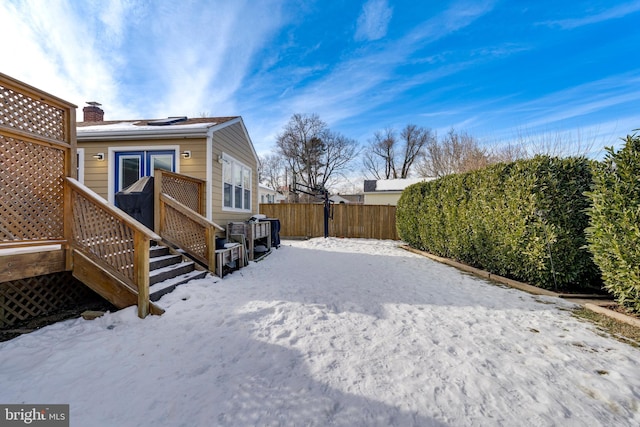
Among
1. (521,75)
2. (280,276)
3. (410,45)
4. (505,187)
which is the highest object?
(410,45)

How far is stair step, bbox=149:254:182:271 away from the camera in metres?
3.85

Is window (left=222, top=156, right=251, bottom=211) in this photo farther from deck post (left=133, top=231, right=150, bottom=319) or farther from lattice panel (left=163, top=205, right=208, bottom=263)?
deck post (left=133, top=231, right=150, bottom=319)

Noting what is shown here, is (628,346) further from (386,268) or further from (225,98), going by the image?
(225,98)

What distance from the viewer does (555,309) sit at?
3342 millimetres

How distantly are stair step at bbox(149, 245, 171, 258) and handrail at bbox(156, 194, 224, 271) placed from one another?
23 cm

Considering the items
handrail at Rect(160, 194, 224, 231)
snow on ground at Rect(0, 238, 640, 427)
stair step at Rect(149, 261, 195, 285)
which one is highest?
handrail at Rect(160, 194, 224, 231)

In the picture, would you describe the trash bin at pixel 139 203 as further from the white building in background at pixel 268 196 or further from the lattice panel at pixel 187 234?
the white building in background at pixel 268 196

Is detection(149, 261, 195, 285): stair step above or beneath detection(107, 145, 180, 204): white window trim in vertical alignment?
beneath

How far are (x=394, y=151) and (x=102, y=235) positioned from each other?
2991 cm

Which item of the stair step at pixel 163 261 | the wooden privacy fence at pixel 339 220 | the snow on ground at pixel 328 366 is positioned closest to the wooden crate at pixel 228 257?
the stair step at pixel 163 261

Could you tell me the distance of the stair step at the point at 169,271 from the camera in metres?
3.60

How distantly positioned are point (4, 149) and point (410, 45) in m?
11.4

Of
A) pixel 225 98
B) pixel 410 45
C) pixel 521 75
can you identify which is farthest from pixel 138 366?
pixel 521 75
